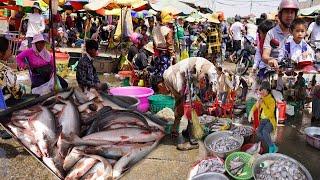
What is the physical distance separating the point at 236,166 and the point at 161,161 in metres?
1.24

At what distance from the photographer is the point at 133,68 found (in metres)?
10.4

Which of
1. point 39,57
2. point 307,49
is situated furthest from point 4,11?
point 307,49

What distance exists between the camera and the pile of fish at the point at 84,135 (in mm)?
4621

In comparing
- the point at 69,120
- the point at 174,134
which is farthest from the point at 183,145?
the point at 69,120

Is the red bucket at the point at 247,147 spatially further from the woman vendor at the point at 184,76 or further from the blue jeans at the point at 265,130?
the woman vendor at the point at 184,76

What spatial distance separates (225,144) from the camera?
5086 millimetres

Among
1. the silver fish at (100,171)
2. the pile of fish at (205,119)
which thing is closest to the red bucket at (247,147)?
the pile of fish at (205,119)

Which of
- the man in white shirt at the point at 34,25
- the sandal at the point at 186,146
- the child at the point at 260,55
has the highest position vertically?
the man in white shirt at the point at 34,25

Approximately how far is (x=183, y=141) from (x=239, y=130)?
34.9 inches

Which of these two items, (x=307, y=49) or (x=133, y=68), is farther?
(x=133, y=68)

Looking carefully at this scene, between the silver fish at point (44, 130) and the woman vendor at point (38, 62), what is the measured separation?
54.4 inches

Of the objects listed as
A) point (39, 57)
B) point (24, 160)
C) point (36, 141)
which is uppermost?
point (39, 57)

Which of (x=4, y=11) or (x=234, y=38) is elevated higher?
(x=4, y=11)

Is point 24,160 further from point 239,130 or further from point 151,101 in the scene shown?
point 239,130
